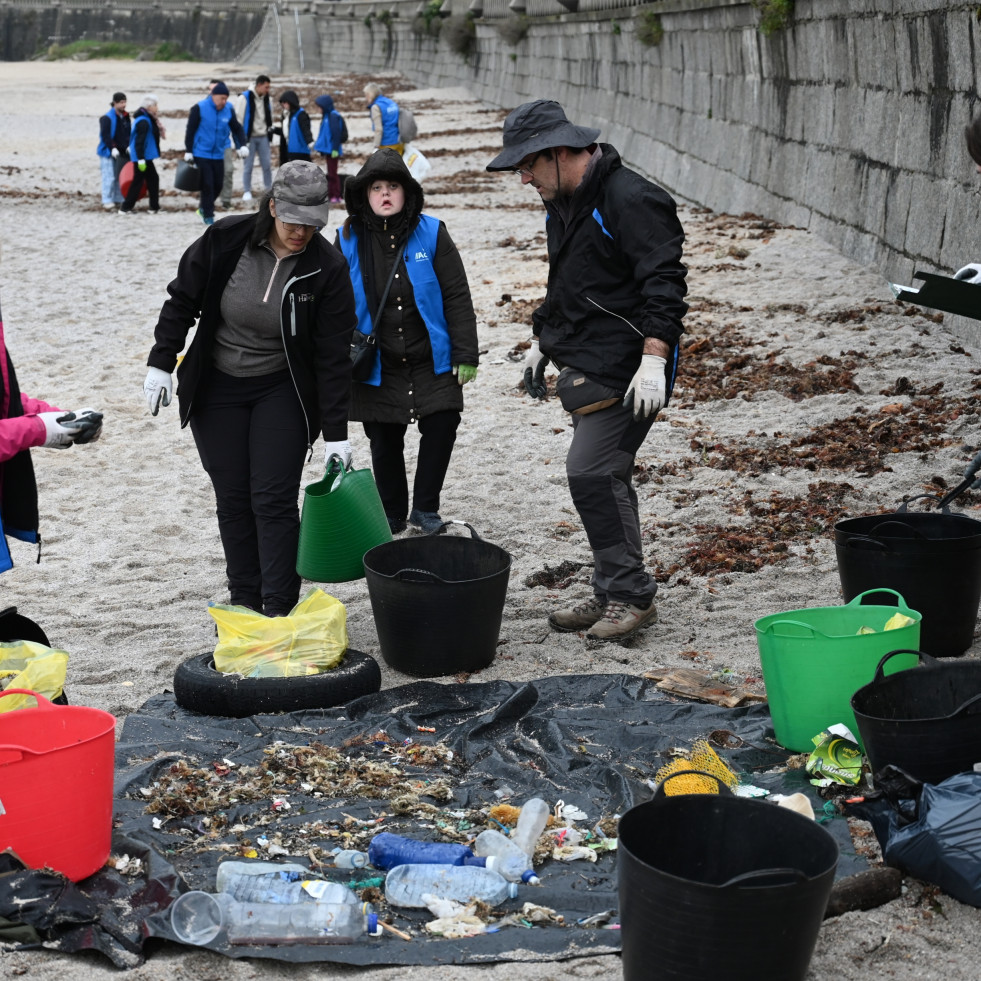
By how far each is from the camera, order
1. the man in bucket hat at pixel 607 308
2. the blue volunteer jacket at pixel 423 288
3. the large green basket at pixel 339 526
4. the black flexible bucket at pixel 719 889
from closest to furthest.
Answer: the black flexible bucket at pixel 719 889
the man in bucket hat at pixel 607 308
the large green basket at pixel 339 526
the blue volunteer jacket at pixel 423 288

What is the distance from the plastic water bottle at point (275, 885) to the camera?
305cm

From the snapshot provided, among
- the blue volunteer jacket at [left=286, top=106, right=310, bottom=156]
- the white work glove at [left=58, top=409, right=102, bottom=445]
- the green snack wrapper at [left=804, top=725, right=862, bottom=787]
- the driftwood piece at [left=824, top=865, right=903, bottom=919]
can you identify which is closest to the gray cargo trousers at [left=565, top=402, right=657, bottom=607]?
the green snack wrapper at [left=804, top=725, right=862, bottom=787]

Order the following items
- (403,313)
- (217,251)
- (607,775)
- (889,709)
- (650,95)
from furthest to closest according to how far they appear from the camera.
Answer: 1. (650,95)
2. (403,313)
3. (217,251)
4. (607,775)
5. (889,709)

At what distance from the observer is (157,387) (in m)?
4.72

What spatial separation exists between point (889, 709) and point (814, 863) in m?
0.88

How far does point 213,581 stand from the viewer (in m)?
5.87

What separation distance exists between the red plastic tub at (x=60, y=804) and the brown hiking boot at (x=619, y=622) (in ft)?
7.14

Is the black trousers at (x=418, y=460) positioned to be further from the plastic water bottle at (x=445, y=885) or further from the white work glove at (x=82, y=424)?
the plastic water bottle at (x=445, y=885)

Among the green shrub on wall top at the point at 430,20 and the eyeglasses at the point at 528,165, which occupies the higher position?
the green shrub on wall top at the point at 430,20

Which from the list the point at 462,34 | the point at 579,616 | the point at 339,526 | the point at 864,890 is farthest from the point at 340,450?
the point at 462,34

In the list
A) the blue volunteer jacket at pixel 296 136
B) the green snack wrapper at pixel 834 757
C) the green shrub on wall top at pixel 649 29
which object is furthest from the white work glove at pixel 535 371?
the green shrub on wall top at pixel 649 29

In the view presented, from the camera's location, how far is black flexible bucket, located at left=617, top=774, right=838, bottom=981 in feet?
7.98

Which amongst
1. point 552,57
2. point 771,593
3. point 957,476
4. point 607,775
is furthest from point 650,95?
point 607,775

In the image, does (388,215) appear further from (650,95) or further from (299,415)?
(650,95)
